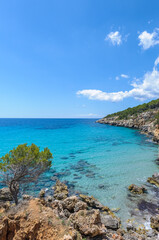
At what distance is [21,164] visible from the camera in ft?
39.6

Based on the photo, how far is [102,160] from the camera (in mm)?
28688

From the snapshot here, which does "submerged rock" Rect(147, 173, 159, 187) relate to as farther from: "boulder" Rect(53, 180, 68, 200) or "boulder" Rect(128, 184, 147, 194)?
"boulder" Rect(53, 180, 68, 200)

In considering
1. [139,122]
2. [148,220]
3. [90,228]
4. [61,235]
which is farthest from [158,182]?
[139,122]

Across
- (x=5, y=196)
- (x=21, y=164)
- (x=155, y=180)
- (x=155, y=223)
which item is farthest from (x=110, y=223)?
(x=5, y=196)

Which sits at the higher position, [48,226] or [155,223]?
[48,226]

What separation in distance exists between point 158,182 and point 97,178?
842 cm

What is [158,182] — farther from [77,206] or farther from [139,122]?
[139,122]

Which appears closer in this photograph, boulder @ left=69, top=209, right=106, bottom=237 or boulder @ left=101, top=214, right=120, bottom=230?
boulder @ left=69, top=209, right=106, bottom=237

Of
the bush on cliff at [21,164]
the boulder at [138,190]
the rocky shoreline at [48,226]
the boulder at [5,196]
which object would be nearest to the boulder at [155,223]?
the rocky shoreline at [48,226]

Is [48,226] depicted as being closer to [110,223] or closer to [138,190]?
[110,223]

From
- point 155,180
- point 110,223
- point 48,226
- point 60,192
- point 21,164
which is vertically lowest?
point 60,192

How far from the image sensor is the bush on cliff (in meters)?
11.7

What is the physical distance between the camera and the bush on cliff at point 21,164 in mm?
11695

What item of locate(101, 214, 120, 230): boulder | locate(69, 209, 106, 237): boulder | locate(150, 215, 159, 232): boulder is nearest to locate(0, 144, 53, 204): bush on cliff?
locate(69, 209, 106, 237): boulder
